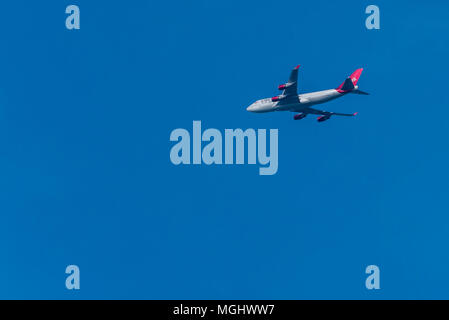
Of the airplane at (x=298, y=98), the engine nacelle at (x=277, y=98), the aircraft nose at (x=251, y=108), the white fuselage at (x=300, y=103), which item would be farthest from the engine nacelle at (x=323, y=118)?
the aircraft nose at (x=251, y=108)

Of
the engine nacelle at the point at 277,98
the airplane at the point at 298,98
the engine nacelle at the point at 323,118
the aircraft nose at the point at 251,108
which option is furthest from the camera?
the engine nacelle at the point at 323,118

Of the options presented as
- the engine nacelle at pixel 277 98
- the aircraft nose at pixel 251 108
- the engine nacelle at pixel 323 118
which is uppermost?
the engine nacelle at pixel 277 98

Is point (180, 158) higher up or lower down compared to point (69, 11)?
lower down

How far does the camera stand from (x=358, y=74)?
132 m

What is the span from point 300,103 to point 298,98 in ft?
2.95

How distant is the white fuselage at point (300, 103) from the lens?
5000 inches

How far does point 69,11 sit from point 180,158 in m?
29.6

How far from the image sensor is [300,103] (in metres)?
130

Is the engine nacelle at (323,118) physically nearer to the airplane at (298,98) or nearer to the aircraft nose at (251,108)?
the airplane at (298,98)
